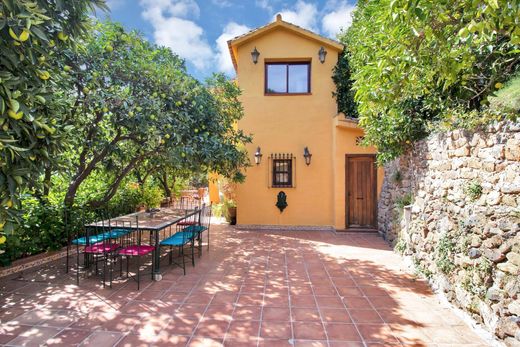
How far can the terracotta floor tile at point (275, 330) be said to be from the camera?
10.8 feet

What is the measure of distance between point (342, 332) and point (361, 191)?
6350mm

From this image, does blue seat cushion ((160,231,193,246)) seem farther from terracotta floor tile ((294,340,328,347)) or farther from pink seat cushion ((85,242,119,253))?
terracotta floor tile ((294,340,328,347))

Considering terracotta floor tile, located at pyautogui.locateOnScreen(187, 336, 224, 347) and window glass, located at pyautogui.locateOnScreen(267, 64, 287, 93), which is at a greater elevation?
window glass, located at pyautogui.locateOnScreen(267, 64, 287, 93)

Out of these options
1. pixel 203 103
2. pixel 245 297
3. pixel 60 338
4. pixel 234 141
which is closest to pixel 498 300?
pixel 245 297

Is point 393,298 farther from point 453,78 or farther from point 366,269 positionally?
point 453,78

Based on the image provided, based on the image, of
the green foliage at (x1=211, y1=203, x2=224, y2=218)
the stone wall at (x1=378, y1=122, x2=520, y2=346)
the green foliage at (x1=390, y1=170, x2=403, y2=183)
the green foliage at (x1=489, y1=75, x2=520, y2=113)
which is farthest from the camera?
the green foliage at (x1=211, y1=203, x2=224, y2=218)

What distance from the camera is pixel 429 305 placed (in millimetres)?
4082

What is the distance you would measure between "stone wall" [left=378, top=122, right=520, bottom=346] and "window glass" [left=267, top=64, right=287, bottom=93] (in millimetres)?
5349

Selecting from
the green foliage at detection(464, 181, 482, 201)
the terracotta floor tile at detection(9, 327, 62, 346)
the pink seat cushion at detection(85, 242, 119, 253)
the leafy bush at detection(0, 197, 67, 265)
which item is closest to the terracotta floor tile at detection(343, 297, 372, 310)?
the green foliage at detection(464, 181, 482, 201)

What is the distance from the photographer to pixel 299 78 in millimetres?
9844

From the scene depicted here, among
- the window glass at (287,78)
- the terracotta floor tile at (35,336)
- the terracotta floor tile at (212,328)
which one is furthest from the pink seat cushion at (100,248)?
the window glass at (287,78)

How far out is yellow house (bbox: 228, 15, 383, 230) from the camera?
31.2 ft

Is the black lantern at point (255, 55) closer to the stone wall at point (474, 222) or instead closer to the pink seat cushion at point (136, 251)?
the stone wall at point (474, 222)

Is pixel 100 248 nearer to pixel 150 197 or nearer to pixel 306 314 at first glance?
pixel 306 314
